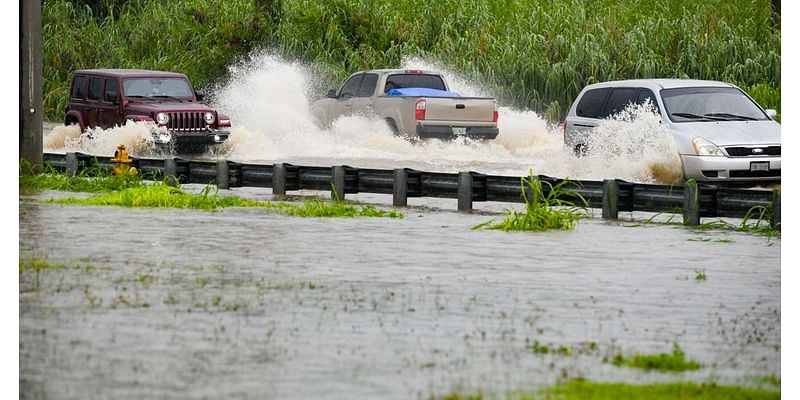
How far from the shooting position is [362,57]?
4316 cm

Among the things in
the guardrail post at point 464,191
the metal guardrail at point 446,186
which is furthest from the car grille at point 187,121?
the guardrail post at point 464,191

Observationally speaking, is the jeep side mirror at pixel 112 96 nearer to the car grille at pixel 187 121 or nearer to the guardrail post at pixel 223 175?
the car grille at pixel 187 121

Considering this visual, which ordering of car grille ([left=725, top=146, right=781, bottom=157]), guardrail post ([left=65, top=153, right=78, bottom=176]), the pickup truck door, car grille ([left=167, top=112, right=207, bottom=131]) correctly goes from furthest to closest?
the pickup truck door, car grille ([left=167, top=112, right=207, bottom=131]), guardrail post ([left=65, top=153, right=78, bottom=176]), car grille ([left=725, top=146, right=781, bottom=157])

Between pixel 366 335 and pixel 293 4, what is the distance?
3609cm

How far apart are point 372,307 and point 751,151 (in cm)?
984

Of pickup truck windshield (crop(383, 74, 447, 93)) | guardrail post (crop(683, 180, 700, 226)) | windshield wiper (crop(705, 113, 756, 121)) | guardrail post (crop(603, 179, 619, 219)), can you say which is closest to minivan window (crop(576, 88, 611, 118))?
windshield wiper (crop(705, 113, 756, 121))

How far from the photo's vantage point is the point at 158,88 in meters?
30.5

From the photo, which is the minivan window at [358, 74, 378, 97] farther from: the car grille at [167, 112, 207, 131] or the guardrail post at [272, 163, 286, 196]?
the guardrail post at [272, 163, 286, 196]

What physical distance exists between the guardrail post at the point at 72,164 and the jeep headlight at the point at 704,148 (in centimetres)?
900

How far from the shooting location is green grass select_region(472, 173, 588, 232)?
1859cm

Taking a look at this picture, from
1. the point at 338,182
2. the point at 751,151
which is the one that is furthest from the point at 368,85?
the point at 751,151

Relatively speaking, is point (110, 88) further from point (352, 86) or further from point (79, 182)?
point (79, 182)

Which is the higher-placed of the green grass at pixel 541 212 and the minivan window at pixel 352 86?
the minivan window at pixel 352 86

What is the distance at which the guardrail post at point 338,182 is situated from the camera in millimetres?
21906
